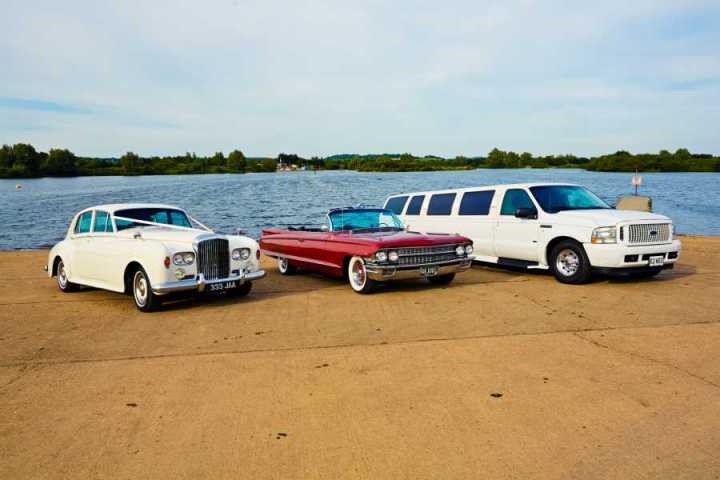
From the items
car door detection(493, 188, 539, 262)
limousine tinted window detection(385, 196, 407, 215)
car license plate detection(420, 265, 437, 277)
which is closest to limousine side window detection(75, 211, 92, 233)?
car license plate detection(420, 265, 437, 277)

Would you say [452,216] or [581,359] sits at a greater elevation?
[452,216]

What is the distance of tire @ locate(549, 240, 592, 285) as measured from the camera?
10.1 metres

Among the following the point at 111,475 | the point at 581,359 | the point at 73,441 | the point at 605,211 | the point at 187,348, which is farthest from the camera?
the point at 605,211

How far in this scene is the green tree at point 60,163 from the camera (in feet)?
430

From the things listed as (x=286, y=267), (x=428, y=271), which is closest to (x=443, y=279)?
(x=428, y=271)

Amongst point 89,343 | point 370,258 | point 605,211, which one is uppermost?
point 605,211

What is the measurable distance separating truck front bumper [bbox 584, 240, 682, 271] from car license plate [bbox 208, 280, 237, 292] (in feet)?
20.1

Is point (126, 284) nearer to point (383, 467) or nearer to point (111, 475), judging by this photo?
point (111, 475)

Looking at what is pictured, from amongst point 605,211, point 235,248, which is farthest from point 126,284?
point 605,211

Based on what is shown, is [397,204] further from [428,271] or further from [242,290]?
[242,290]

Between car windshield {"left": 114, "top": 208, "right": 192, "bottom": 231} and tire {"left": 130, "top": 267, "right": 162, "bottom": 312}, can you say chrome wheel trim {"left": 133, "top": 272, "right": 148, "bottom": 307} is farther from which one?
car windshield {"left": 114, "top": 208, "right": 192, "bottom": 231}

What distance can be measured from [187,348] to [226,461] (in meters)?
3.06

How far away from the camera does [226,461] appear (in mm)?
3713

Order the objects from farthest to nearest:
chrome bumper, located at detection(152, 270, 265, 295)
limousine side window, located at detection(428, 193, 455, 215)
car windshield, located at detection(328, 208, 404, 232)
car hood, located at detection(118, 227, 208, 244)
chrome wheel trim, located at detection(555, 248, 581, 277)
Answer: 1. limousine side window, located at detection(428, 193, 455, 215)
2. car windshield, located at detection(328, 208, 404, 232)
3. chrome wheel trim, located at detection(555, 248, 581, 277)
4. car hood, located at detection(118, 227, 208, 244)
5. chrome bumper, located at detection(152, 270, 265, 295)
